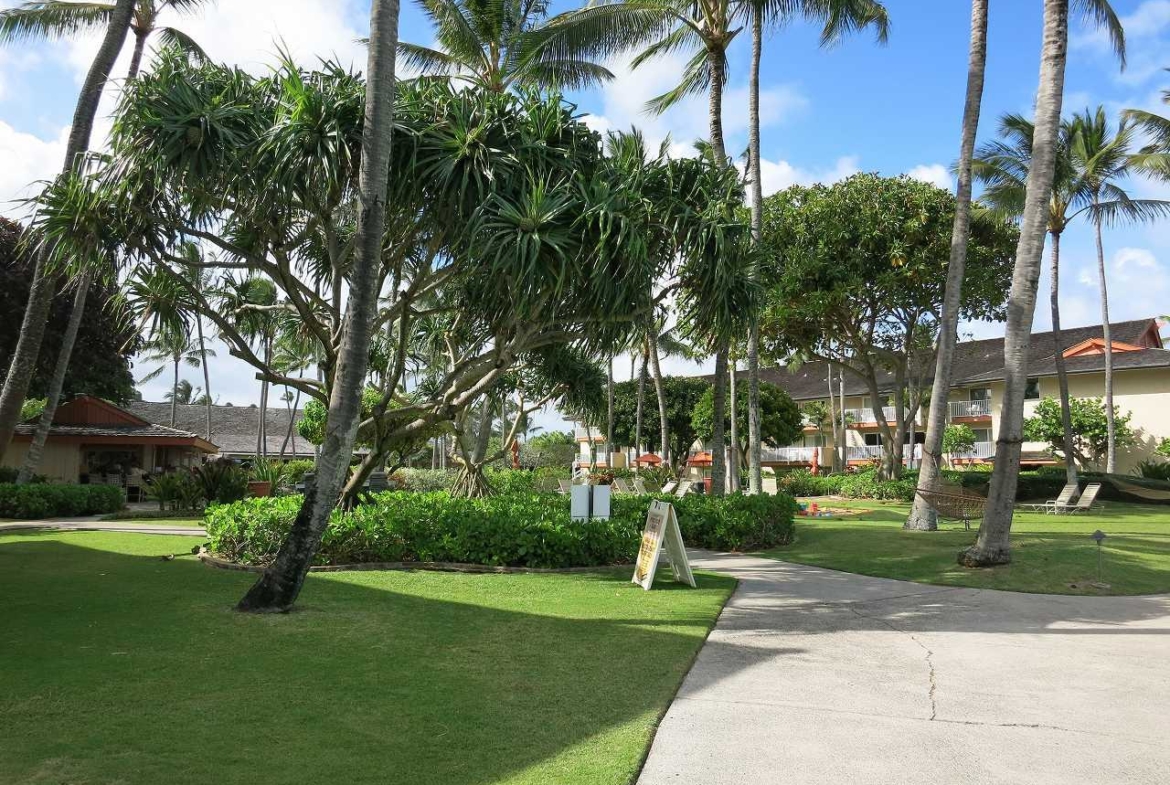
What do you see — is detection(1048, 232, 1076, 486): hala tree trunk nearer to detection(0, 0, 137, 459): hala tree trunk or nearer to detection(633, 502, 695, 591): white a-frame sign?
detection(633, 502, 695, 591): white a-frame sign

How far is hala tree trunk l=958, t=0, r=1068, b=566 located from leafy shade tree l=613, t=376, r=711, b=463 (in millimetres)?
36250

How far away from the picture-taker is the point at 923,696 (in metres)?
5.71

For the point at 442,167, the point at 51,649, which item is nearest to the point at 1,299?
the point at 442,167

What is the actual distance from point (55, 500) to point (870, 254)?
24277 millimetres

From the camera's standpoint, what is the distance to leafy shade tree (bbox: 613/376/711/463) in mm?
49719

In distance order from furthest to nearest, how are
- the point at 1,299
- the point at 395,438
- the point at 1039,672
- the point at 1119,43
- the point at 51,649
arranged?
the point at 1,299, the point at 1119,43, the point at 395,438, the point at 1039,672, the point at 51,649

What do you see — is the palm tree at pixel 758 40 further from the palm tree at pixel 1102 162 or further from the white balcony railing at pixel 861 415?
the white balcony railing at pixel 861 415

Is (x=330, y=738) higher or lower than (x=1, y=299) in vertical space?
lower

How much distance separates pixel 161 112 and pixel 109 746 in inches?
309

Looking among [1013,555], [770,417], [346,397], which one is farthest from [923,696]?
[770,417]

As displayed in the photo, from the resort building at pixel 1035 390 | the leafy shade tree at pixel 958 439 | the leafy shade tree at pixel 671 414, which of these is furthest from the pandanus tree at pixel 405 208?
the leafy shade tree at pixel 671 414

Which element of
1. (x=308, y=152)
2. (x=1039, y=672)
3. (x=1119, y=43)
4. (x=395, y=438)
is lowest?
(x=1039, y=672)

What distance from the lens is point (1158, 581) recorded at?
10.9 meters

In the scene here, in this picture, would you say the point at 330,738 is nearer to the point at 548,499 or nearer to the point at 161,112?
the point at 161,112
